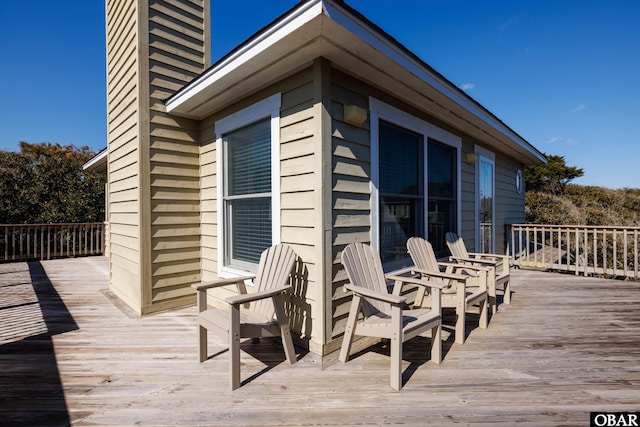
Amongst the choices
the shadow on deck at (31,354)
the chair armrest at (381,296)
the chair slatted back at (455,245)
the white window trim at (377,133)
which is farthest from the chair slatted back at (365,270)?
the chair slatted back at (455,245)

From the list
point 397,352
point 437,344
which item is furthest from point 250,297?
point 437,344

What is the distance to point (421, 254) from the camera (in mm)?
3213

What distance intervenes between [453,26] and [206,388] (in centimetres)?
871

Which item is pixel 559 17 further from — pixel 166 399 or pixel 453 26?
pixel 166 399

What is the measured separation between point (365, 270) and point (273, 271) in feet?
2.46

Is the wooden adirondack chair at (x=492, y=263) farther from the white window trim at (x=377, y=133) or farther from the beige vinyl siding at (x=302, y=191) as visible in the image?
the beige vinyl siding at (x=302, y=191)

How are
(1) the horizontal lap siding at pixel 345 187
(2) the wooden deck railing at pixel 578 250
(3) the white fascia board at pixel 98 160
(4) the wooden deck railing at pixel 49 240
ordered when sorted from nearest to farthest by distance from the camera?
(1) the horizontal lap siding at pixel 345 187 < (2) the wooden deck railing at pixel 578 250 < (3) the white fascia board at pixel 98 160 < (4) the wooden deck railing at pixel 49 240

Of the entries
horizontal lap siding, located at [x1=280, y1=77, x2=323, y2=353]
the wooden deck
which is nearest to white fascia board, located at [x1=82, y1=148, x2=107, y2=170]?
the wooden deck

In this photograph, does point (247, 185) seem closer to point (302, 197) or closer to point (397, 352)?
point (302, 197)

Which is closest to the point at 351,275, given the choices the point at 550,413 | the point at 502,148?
the point at 550,413

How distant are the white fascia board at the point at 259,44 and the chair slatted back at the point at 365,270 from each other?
1582mm

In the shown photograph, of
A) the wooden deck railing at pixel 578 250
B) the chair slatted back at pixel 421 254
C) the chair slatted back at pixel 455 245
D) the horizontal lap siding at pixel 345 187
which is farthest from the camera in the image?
the wooden deck railing at pixel 578 250

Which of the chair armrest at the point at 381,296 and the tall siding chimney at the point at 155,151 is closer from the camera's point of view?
the chair armrest at the point at 381,296

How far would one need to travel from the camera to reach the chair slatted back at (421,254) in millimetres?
3111
